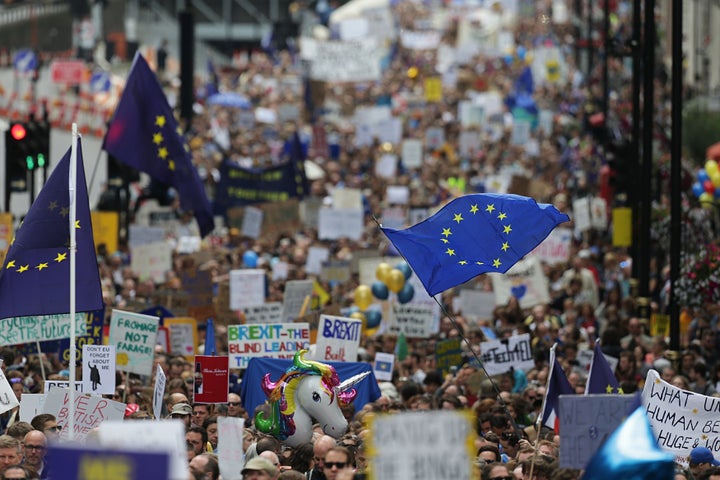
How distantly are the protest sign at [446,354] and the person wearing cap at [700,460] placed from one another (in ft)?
19.8

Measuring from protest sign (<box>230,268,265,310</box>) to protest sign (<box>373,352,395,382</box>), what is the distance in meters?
4.51

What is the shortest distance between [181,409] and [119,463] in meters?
6.32

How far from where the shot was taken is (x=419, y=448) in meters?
7.83

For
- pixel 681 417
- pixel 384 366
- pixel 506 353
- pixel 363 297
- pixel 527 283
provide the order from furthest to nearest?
pixel 527 283
pixel 363 297
pixel 506 353
pixel 384 366
pixel 681 417

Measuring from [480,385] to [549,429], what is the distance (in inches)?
91.6

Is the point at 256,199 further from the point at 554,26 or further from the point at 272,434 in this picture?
the point at 554,26

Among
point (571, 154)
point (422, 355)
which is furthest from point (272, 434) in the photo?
point (571, 154)

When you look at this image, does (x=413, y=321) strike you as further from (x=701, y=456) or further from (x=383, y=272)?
(x=701, y=456)

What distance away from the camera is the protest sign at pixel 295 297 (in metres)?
20.9

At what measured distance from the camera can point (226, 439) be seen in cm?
1045

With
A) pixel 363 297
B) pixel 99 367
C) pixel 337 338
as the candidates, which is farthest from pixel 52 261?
pixel 363 297

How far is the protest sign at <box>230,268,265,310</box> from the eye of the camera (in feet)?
72.8

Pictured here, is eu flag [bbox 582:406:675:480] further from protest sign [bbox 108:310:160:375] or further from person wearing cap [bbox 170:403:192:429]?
protest sign [bbox 108:310:160:375]

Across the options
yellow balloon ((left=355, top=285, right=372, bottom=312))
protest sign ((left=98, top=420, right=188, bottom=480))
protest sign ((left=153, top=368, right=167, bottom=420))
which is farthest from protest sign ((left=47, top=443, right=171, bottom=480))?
yellow balloon ((left=355, top=285, right=372, bottom=312))
